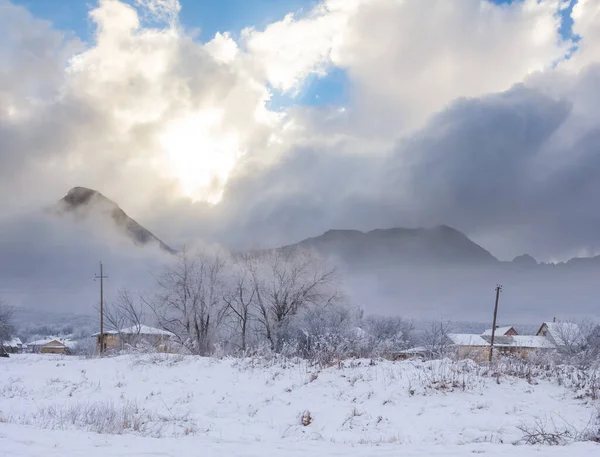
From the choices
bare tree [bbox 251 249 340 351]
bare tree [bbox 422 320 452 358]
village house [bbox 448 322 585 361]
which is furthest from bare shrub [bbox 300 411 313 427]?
bare tree [bbox 251 249 340 351]

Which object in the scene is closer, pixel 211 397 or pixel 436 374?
pixel 436 374

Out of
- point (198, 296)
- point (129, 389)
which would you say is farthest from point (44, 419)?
point (198, 296)

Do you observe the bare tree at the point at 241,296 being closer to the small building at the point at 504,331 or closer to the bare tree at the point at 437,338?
the bare tree at the point at 437,338

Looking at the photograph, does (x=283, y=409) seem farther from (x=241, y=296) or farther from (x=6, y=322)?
(x=6, y=322)

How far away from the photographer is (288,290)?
38.9 meters

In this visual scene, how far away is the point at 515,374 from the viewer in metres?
15.6

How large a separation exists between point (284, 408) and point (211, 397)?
313cm

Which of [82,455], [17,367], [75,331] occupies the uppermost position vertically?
[82,455]

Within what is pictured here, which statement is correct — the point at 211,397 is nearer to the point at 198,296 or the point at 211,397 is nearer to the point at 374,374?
the point at 374,374

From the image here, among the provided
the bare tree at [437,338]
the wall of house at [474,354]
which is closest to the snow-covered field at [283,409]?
the wall of house at [474,354]

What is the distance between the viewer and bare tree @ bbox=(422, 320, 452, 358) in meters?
21.3

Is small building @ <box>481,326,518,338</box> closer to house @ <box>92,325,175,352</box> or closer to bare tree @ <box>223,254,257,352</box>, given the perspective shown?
bare tree @ <box>223,254,257,352</box>

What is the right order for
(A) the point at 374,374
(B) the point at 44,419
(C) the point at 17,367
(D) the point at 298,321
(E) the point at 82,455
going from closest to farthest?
(E) the point at 82,455, (B) the point at 44,419, (A) the point at 374,374, (C) the point at 17,367, (D) the point at 298,321

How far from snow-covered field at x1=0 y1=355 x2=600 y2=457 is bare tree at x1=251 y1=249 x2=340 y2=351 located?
18.2 metres
